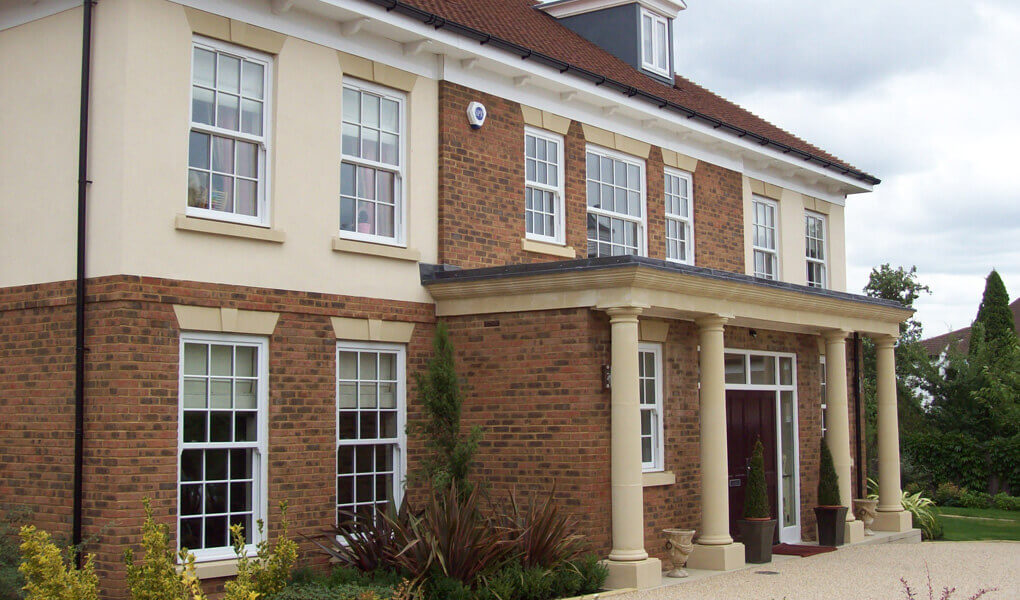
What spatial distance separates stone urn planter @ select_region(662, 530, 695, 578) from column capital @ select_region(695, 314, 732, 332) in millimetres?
2420

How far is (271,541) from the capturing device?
35.9ft

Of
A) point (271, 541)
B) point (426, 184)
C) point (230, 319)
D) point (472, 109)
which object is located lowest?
point (271, 541)

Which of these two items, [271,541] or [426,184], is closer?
[271,541]

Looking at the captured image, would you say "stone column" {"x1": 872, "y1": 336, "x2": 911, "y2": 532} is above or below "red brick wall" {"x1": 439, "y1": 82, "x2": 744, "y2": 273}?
below

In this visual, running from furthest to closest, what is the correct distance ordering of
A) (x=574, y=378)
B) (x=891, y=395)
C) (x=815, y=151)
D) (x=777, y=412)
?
(x=815, y=151) < (x=891, y=395) < (x=777, y=412) < (x=574, y=378)

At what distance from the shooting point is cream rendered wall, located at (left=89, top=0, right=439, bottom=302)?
1019 centimetres

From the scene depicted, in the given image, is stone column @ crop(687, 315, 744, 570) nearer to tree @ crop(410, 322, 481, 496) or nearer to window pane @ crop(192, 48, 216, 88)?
tree @ crop(410, 322, 481, 496)

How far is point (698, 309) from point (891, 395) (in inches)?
247

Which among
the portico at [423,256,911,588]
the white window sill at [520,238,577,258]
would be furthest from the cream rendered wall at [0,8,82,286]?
the white window sill at [520,238,577,258]

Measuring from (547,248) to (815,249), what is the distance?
7981mm

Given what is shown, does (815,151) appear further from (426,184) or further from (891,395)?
(426,184)

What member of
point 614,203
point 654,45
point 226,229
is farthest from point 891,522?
point 226,229

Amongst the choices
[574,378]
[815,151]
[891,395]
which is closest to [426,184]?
[574,378]

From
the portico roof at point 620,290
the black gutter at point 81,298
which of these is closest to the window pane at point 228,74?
the black gutter at point 81,298
